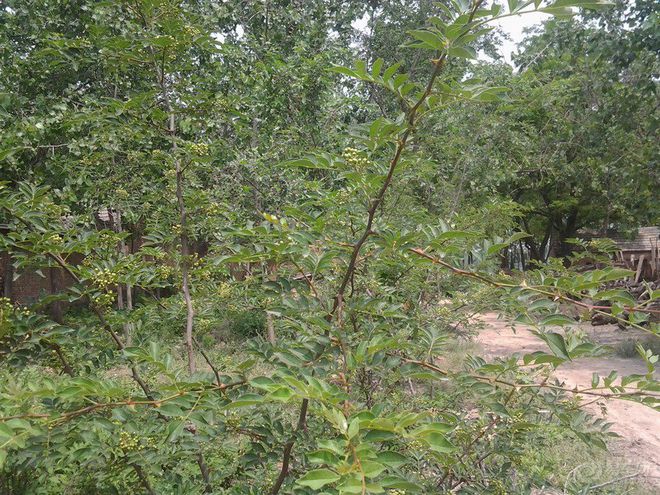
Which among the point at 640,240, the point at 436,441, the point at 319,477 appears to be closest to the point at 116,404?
the point at 319,477

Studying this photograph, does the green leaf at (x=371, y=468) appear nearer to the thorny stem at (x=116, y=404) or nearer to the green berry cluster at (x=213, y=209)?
the thorny stem at (x=116, y=404)

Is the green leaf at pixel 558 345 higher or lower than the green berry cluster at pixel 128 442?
higher

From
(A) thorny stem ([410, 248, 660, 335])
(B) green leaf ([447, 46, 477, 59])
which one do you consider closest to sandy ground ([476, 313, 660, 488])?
(A) thorny stem ([410, 248, 660, 335])

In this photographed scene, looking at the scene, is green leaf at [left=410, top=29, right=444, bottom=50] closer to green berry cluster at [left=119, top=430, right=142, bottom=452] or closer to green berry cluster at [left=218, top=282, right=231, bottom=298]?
green berry cluster at [left=119, top=430, right=142, bottom=452]

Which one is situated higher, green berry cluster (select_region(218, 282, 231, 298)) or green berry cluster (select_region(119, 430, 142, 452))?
green berry cluster (select_region(218, 282, 231, 298))

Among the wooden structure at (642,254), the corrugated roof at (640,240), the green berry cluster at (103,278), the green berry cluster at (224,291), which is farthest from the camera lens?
the corrugated roof at (640,240)

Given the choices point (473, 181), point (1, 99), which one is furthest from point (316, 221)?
point (473, 181)

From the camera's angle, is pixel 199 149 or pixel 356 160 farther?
pixel 199 149

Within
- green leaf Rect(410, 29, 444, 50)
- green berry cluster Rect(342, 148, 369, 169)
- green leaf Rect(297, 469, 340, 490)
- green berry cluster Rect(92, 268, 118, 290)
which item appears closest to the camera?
green leaf Rect(297, 469, 340, 490)

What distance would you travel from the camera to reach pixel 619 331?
Answer: 9914 mm

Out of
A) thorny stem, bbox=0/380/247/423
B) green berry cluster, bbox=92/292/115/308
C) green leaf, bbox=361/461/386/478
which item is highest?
green berry cluster, bbox=92/292/115/308

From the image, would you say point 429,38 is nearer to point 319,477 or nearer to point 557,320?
point 557,320

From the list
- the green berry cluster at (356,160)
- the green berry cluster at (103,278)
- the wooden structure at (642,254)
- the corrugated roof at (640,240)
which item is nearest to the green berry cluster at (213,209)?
the green berry cluster at (103,278)

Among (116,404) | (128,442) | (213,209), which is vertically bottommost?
(128,442)
